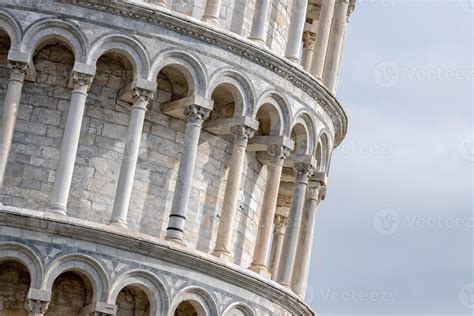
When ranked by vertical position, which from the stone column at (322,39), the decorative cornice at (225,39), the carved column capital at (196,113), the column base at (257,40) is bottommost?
the carved column capital at (196,113)

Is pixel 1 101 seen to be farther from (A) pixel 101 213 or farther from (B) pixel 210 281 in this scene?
(B) pixel 210 281

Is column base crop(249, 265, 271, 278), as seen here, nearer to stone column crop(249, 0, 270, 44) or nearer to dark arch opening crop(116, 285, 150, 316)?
dark arch opening crop(116, 285, 150, 316)

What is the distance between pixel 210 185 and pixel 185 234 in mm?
1077

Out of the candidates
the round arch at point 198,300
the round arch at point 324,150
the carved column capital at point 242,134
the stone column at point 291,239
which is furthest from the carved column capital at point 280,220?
the round arch at point 198,300

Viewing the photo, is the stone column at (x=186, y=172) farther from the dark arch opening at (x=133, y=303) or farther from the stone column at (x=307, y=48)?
the stone column at (x=307, y=48)

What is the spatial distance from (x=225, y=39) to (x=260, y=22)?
1221mm

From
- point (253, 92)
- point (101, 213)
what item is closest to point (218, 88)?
point (253, 92)

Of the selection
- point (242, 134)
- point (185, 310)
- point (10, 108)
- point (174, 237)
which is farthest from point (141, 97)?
point (185, 310)

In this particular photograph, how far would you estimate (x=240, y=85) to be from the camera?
33.7 metres

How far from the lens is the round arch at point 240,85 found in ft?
109

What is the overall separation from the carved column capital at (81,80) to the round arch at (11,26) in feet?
3.63

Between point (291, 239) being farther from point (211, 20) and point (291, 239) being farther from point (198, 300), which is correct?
point (211, 20)

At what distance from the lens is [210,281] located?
107 ft

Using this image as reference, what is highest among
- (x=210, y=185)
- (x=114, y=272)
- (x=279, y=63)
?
(x=279, y=63)
